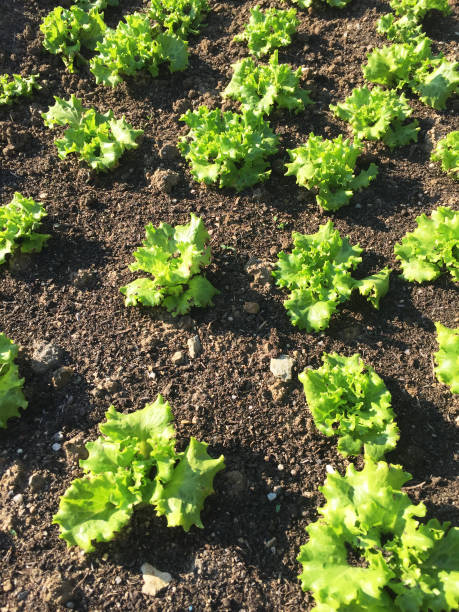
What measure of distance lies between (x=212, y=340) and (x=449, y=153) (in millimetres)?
3104

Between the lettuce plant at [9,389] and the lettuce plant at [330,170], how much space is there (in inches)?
125

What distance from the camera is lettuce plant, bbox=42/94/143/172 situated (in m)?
5.59

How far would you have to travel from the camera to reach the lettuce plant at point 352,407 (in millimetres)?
3848

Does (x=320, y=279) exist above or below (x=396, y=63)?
below

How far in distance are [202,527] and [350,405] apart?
1.43 meters

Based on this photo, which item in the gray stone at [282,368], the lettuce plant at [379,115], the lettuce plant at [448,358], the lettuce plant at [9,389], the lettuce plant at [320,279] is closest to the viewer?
the lettuce plant at [448,358]

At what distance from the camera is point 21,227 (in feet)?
16.6

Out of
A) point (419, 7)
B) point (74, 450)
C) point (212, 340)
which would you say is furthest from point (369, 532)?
point (419, 7)

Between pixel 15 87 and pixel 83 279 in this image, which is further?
pixel 15 87

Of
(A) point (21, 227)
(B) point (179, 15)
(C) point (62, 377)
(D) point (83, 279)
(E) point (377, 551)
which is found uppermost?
(B) point (179, 15)

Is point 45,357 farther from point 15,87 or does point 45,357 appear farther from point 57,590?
point 15,87


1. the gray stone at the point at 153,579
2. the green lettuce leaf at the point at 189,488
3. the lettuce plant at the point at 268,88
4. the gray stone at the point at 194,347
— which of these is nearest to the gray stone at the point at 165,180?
the lettuce plant at the point at 268,88

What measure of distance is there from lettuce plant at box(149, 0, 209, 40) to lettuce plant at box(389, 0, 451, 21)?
254 cm

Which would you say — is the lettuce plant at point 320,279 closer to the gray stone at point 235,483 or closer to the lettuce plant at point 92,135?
the gray stone at point 235,483
